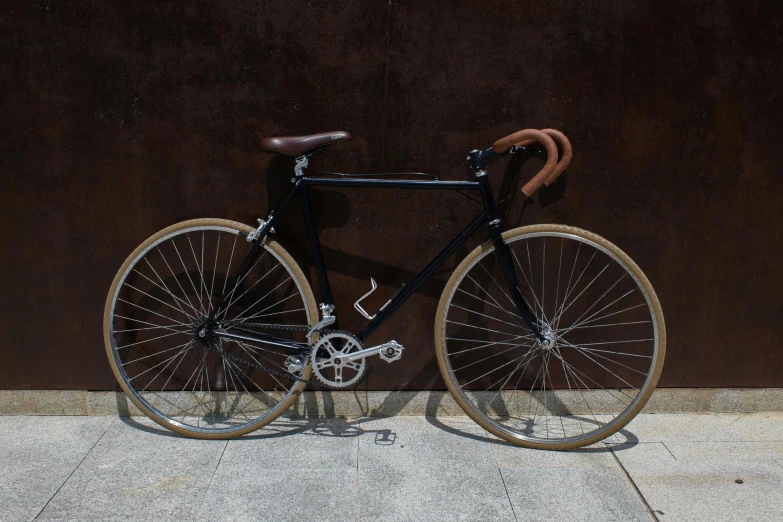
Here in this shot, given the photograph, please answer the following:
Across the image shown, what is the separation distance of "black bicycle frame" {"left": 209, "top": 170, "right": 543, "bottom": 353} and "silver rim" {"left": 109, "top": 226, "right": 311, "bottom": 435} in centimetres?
16

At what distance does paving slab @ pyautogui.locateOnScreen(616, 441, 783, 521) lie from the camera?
3.71 meters

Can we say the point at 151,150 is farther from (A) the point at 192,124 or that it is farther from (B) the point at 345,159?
(B) the point at 345,159

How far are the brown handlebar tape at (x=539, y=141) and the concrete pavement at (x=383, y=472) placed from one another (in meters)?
1.51

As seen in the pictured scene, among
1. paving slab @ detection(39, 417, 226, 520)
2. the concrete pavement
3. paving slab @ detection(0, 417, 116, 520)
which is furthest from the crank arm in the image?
paving slab @ detection(0, 417, 116, 520)

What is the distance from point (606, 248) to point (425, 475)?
1565 millimetres

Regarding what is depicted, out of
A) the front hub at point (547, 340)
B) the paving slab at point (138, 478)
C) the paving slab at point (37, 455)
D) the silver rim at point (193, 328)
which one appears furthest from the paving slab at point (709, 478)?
the paving slab at point (37, 455)

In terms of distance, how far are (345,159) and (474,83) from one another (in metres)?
0.85

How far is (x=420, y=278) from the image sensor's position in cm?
422

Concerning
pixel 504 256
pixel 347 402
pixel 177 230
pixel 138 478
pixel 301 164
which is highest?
pixel 301 164

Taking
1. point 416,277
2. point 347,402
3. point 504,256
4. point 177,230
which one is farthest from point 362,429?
point 177,230

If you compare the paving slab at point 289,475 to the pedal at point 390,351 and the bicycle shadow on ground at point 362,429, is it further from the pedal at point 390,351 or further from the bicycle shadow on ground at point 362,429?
the pedal at point 390,351

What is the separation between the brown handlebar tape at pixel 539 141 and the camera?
398 centimetres

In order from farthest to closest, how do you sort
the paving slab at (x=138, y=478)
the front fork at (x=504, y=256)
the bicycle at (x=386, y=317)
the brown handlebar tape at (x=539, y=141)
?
the bicycle at (x=386, y=317)
the front fork at (x=504, y=256)
the brown handlebar tape at (x=539, y=141)
the paving slab at (x=138, y=478)

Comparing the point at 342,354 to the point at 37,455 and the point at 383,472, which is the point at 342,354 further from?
the point at 37,455
